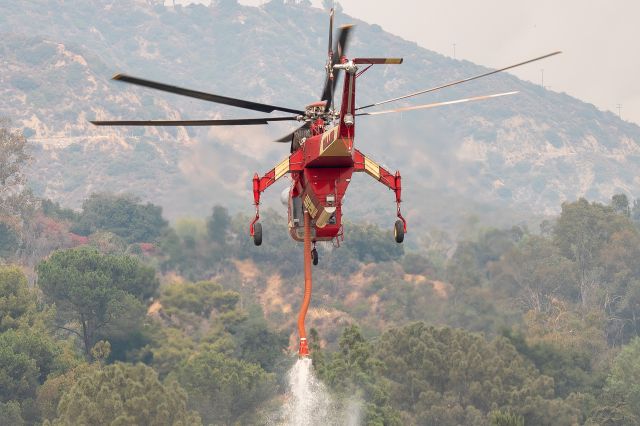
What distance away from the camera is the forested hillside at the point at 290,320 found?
9881 centimetres

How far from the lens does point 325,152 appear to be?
34000mm

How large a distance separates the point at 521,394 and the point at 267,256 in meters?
73.3

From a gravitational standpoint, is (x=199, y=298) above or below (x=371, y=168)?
below

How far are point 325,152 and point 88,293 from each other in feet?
308

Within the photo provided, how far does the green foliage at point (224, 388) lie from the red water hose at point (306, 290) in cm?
6409

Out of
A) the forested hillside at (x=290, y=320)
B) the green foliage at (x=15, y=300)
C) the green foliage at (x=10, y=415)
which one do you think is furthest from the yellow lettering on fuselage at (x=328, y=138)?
the green foliage at (x=15, y=300)

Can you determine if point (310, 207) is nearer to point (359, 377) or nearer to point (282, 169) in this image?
point (282, 169)

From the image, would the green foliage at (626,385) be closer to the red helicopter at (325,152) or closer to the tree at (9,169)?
the red helicopter at (325,152)

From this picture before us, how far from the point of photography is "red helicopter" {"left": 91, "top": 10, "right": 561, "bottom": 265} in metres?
32.0

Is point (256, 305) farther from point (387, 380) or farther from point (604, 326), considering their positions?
point (387, 380)

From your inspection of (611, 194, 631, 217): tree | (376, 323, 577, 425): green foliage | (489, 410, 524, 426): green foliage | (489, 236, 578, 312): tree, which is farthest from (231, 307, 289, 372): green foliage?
(611, 194, 631, 217): tree

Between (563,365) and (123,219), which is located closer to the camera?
(563,365)

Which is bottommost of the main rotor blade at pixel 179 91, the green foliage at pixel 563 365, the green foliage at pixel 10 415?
the green foliage at pixel 10 415

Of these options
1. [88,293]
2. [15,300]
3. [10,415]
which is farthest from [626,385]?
[15,300]
